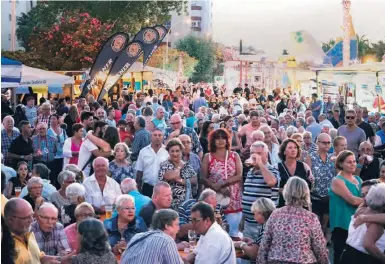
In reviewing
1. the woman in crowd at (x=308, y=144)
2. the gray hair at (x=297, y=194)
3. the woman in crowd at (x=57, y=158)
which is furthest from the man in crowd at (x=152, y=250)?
the woman in crowd at (x=57, y=158)

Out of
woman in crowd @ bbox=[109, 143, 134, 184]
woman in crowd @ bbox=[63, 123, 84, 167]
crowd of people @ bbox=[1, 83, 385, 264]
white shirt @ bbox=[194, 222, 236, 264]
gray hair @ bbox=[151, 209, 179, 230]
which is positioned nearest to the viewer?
A: gray hair @ bbox=[151, 209, 179, 230]

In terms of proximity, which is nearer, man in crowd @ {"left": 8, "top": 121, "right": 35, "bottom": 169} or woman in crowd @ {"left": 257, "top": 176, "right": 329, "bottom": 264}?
woman in crowd @ {"left": 257, "top": 176, "right": 329, "bottom": 264}

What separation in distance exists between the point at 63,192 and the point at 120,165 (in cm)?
166

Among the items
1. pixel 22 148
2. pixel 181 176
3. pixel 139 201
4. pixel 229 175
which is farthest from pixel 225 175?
pixel 22 148

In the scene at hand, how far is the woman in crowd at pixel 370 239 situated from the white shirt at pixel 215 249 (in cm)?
113

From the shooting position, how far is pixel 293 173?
32.0 ft

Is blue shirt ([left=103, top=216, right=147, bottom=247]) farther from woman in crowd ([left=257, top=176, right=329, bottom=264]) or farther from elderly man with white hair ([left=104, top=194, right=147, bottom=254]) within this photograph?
woman in crowd ([left=257, top=176, right=329, bottom=264])

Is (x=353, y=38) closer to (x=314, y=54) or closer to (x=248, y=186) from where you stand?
(x=314, y=54)

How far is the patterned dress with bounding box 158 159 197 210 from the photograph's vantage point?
369 inches

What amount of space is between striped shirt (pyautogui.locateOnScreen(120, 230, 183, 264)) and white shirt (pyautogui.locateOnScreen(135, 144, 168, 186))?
15.2ft

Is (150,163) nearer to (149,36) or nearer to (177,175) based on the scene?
(177,175)

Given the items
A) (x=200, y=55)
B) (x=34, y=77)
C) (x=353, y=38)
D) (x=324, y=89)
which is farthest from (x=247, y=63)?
(x=34, y=77)

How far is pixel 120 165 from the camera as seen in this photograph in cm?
1054

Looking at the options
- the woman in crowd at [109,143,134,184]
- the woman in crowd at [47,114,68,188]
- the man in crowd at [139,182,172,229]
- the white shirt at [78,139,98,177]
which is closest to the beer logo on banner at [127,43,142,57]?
the woman in crowd at [47,114,68,188]
